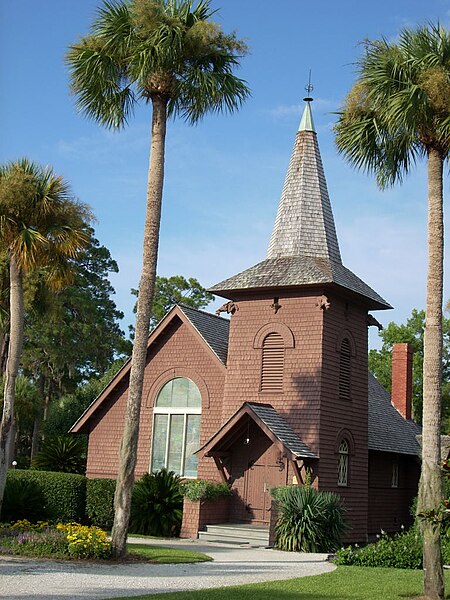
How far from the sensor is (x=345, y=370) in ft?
83.9

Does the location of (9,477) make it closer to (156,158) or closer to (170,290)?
(156,158)

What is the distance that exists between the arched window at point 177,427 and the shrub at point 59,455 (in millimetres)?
3839

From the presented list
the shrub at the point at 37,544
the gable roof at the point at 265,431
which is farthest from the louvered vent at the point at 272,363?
the shrub at the point at 37,544

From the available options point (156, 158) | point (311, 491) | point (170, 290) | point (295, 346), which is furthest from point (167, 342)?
point (170, 290)

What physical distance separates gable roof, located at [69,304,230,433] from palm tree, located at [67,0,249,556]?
957 cm

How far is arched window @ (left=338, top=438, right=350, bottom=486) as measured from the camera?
2481 centimetres

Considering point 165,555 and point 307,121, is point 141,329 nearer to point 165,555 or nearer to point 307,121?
point 165,555

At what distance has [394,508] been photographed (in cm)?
2927

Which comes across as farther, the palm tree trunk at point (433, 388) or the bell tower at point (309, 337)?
the bell tower at point (309, 337)

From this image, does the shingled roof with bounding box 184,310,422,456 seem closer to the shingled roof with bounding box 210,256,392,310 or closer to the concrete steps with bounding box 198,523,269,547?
the shingled roof with bounding box 210,256,392,310

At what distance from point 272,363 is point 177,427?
4.20 m

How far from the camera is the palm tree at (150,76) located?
17.0 meters

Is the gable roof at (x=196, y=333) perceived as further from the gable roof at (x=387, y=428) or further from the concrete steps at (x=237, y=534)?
the gable roof at (x=387, y=428)

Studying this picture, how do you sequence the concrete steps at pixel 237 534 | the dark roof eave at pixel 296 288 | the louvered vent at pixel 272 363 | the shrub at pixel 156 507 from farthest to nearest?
the louvered vent at pixel 272 363 < the dark roof eave at pixel 296 288 < the shrub at pixel 156 507 < the concrete steps at pixel 237 534
